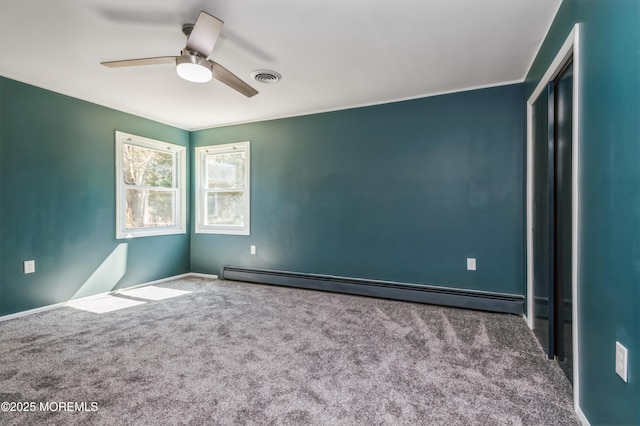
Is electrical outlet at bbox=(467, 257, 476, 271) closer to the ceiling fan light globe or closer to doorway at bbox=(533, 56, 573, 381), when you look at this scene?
doorway at bbox=(533, 56, 573, 381)

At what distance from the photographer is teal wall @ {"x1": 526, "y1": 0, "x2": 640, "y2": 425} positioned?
1.10 m

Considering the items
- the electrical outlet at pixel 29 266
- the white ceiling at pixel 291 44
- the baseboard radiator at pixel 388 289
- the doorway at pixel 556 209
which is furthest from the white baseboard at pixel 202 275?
the doorway at pixel 556 209

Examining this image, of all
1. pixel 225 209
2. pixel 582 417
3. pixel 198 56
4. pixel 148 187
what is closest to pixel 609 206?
pixel 582 417

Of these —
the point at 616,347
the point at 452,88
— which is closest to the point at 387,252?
the point at 452,88

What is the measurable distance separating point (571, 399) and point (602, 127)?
141cm

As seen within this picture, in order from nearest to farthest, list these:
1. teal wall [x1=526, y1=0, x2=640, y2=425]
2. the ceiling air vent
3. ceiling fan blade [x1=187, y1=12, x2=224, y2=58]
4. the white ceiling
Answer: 1. teal wall [x1=526, y1=0, x2=640, y2=425]
2. ceiling fan blade [x1=187, y1=12, x2=224, y2=58]
3. the white ceiling
4. the ceiling air vent

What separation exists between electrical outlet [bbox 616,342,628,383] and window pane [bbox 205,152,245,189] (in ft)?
13.8

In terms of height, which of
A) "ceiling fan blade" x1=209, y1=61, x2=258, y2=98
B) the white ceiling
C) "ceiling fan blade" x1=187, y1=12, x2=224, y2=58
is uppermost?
the white ceiling

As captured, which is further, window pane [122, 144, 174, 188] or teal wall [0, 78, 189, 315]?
window pane [122, 144, 174, 188]

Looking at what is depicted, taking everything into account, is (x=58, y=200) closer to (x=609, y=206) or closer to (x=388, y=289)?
(x=388, y=289)

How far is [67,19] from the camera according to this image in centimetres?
202

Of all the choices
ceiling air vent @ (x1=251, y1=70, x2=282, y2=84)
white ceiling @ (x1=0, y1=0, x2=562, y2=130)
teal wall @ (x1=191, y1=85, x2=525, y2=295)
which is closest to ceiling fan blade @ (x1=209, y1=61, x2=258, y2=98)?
white ceiling @ (x1=0, y1=0, x2=562, y2=130)

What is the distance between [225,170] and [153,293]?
196 centimetres

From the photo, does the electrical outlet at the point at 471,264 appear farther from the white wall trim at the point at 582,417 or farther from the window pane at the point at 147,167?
the window pane at the point at 147,167
